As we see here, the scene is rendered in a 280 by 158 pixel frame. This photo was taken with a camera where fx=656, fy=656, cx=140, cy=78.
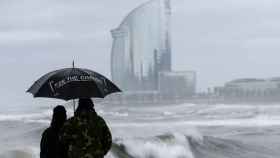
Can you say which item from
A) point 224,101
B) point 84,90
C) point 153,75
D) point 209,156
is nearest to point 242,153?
point 209,156

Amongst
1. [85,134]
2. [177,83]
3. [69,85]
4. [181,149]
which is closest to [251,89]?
[177,83]

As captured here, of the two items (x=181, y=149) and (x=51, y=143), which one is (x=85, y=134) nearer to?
(x=51, y=143)

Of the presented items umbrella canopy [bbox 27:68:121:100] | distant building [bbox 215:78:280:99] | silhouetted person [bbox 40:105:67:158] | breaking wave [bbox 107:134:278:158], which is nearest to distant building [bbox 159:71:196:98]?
distant building [bbox 215:78:280:99]

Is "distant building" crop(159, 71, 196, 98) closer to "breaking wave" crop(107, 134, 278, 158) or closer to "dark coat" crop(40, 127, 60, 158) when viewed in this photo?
"breaking wave" crop(107, 134, 278, 158)

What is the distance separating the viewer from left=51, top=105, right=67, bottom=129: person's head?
18.2 ft

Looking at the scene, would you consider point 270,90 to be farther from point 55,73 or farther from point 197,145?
point 55,73

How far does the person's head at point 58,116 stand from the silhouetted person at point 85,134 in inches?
3.6

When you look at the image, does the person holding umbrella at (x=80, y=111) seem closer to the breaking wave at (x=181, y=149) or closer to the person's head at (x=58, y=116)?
the person's head at (x=58, y=116)

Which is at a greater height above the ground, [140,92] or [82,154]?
[82,154]

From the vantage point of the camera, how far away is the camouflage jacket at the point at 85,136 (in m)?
5.56

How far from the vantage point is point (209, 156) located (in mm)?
20031

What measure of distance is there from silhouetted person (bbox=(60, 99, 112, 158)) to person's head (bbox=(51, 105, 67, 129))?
0.30 feet

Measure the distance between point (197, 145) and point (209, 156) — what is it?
6.11 ft

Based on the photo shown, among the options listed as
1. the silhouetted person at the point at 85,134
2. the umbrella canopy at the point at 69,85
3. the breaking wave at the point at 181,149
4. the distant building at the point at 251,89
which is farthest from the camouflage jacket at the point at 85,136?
the distant building at the point at 251,89
